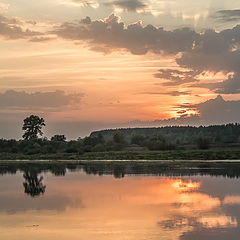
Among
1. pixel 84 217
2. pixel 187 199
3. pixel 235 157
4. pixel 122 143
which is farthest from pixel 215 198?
pixel 122 143

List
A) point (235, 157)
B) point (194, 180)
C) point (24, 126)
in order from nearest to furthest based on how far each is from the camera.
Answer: point (194, 180)
point (235, 157)
point (24, 126)

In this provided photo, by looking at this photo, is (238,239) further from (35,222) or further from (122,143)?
(122,143)

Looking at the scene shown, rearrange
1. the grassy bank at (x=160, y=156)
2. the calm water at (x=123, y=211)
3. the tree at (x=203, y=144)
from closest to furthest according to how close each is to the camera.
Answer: the calm water at (x=123, y=211)
the grassy bank at (x=160, y=156)
the tree at (x=203, y=144)

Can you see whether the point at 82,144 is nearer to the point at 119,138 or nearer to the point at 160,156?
the point at 119,138

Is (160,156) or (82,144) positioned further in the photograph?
(82,144)

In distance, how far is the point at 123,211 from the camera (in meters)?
26.7

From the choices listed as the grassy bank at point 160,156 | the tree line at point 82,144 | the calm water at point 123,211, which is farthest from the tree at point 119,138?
the calm water at point 123,211

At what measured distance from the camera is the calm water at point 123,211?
20.8 m

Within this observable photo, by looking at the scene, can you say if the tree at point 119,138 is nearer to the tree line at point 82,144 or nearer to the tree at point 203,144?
the tree line at point 82,144

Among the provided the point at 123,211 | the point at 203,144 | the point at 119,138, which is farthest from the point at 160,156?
the point at 123,211

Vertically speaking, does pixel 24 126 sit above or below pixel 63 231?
above

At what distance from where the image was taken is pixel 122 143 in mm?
134250

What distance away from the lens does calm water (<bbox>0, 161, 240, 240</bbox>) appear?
→ 2080 centimetres

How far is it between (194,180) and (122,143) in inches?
3549
